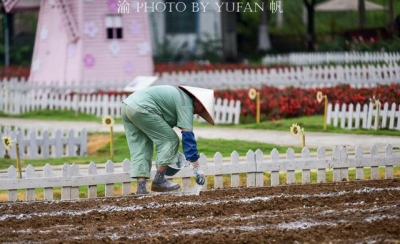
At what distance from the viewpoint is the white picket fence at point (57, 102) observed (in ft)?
90.8

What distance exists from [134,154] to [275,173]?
2.06 m

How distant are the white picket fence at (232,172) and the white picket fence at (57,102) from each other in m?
12.5

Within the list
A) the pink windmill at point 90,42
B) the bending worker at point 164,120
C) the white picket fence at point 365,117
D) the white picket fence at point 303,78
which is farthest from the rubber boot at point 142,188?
the pink windmill at point 90,42

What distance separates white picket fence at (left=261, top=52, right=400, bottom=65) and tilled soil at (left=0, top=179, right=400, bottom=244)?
66.4ft

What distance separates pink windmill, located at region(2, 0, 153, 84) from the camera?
31734mm

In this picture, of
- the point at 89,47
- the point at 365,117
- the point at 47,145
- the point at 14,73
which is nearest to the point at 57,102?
the point at 89,47

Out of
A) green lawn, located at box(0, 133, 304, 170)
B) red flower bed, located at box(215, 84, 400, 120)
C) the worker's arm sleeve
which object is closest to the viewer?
the worker's arm sleeve

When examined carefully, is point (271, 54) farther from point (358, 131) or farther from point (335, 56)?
point (358, 131)

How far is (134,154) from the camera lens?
547 inches

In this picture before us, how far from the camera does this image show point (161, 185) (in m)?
14.0

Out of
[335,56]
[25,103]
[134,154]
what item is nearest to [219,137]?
[134,154]

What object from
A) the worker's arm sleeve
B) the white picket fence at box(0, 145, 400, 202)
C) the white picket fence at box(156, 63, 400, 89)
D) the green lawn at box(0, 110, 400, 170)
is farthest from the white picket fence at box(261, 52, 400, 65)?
the worker's arm sleeve

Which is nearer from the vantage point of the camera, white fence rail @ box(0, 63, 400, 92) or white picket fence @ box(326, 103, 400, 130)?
white picket fence @ box(326, 103, 400, 130)

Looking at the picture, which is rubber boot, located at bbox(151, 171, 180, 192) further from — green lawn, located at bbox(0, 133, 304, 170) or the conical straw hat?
green lawn, located at bbox(0, 133, 304, 170)
